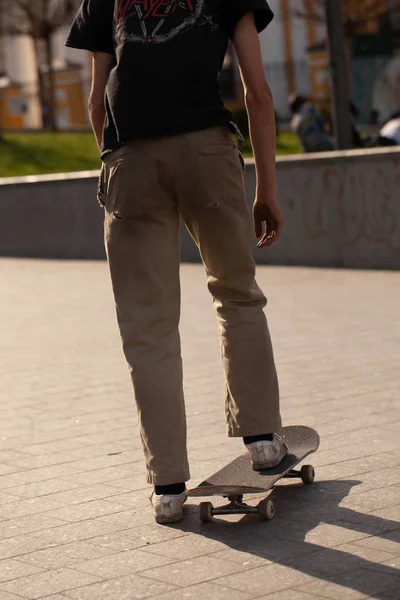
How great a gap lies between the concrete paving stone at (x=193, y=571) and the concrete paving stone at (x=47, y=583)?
0.19m

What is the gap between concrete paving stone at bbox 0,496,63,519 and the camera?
4.65 metres

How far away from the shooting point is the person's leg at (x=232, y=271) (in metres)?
4.28

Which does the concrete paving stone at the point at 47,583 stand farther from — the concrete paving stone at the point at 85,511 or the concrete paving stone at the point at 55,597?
the concrete paving stone at the point at 85,511

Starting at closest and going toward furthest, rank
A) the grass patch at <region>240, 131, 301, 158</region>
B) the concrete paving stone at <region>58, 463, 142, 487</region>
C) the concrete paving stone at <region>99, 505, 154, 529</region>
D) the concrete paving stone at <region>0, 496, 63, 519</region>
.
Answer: the concrete paving stone at <region>99, 505, 154, 529</region> < the concrete paving stone at <region>0, 496, 63, 519</region> < the concrete paving stone at <region>58, 463, 142, 487</region> < the grass patch at <region>240, 131, 301, 158</region>

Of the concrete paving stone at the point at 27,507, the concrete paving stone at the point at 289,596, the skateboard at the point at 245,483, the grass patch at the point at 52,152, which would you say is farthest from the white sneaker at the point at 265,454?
the grass patch at the point at 52,152

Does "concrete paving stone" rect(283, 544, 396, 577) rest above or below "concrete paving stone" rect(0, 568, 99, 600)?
below

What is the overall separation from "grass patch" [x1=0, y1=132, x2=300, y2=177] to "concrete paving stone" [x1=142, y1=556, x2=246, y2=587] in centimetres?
2391

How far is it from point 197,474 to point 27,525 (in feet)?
2.60

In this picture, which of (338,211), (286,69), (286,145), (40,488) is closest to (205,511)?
(40,488)

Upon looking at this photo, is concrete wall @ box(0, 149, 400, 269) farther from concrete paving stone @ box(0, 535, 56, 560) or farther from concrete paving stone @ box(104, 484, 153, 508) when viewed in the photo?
concrete paving stone @ box(0, 535, 56, 560)

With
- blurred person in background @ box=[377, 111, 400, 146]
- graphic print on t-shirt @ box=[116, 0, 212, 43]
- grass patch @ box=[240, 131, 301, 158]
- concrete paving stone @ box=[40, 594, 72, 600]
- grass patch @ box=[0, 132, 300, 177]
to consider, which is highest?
graphic print on t-shirt @ box=[116, 0, 212, 43]

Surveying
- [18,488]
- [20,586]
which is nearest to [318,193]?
[18,488]

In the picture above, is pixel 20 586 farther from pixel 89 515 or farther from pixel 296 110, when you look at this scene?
pixel 296 110

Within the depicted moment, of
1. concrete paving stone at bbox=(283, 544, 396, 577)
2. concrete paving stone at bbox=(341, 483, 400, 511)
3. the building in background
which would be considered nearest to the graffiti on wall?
concrete paving stone at bbox=(341, 483, 400, 511)
